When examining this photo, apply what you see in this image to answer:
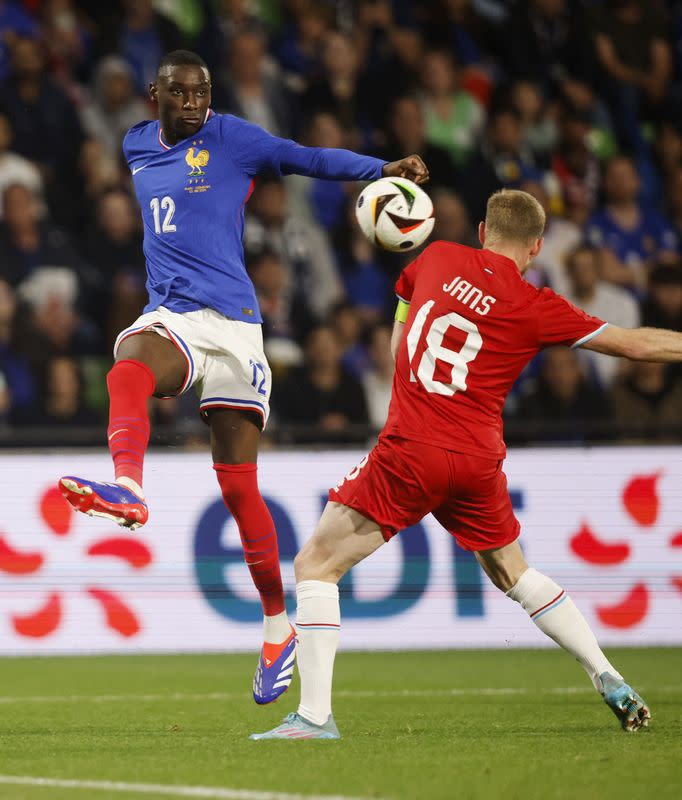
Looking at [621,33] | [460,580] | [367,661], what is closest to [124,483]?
[367,661]

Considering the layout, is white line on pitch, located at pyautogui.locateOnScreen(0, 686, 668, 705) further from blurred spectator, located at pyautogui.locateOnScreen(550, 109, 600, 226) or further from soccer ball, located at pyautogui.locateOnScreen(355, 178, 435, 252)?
blurred spectator, located at pyautogui.locateOnScreen(550, 109, 600, 226)

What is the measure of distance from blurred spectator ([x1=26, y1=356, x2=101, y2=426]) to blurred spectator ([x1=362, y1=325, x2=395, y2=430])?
203 centimetres

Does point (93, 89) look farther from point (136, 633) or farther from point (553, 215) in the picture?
point (136, 633)

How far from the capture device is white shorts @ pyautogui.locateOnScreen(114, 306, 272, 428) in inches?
239

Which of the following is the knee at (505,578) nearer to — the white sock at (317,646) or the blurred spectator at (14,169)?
→ the white sock at (317,646)

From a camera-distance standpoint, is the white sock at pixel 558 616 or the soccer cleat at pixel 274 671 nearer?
the white sock at pixel 558 616

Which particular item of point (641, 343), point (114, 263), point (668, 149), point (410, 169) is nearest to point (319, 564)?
point (641, 343)

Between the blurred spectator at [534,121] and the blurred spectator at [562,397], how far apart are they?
8.50 ft

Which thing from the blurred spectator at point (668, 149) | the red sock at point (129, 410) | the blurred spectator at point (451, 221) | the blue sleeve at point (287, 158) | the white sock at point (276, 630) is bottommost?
the white sock at point (276, 630)

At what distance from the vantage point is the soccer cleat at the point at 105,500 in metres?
5.07

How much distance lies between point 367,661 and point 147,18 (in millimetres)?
6010

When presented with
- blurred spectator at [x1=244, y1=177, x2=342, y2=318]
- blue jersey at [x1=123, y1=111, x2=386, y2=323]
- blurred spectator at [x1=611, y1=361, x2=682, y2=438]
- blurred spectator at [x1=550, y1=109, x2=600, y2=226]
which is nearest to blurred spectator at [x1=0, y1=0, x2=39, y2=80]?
blurred spectator at [x1=244, y1=177, x2=342, y2=318]

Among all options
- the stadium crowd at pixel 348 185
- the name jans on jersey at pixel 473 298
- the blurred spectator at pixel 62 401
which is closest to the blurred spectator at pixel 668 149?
Answer: the stadium crowd at pixel 348 185

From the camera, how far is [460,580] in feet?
31.8
